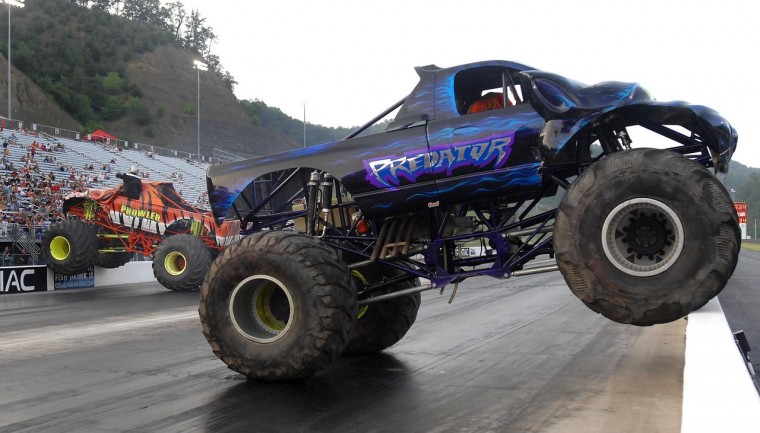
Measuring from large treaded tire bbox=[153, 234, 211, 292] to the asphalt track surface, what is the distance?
7118 mm

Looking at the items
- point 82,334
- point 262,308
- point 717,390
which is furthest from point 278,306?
point 82,334

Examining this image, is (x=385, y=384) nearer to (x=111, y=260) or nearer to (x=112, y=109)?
(x=111, y=260)

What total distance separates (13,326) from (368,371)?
682 centimetres

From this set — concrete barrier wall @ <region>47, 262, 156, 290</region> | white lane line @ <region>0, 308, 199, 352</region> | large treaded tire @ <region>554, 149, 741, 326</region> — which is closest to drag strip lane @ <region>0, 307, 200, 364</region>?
white lane line @ <region>0, 308, 199, 352</region>

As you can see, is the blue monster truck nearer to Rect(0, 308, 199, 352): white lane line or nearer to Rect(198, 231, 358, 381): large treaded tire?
Rect(198, 231, 358, 381): large treaded tire

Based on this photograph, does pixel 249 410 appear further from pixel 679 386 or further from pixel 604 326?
pixel 604 326

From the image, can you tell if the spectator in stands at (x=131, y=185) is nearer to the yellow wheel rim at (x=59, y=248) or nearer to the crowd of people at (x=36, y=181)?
the yellow wheel rim at (x=59, y=248)

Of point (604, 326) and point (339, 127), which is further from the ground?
point (339, 127)

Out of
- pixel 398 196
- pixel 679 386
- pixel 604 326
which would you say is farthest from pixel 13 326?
pixel 679 386

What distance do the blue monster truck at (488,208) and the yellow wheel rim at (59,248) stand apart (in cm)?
1346

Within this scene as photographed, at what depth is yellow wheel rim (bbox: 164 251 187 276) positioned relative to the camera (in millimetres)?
16516

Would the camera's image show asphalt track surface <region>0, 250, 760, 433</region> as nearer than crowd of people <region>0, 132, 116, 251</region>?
Yes

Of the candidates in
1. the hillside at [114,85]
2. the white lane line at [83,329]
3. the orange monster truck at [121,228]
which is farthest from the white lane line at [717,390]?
the hillside at [114,85]

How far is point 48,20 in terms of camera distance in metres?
92.1
